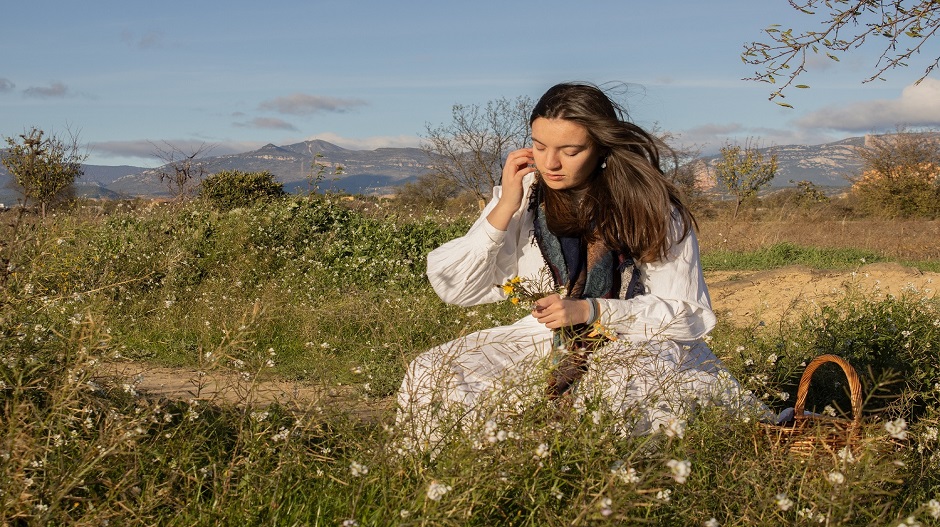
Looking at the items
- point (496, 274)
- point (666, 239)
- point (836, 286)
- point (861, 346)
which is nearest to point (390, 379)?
point (496, 274)

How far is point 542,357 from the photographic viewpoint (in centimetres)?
267

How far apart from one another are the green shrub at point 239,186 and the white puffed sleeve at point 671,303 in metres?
14.8

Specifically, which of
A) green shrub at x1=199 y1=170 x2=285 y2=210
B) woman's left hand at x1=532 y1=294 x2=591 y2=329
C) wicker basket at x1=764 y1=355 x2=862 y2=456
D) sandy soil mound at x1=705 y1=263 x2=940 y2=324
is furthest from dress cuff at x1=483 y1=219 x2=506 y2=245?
green shrub at x1=199 y1=170 x2=285 y2=210

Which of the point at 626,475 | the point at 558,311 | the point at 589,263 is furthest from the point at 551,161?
the point at 626,475

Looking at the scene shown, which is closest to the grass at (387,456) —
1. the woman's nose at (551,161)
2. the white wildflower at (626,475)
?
the white wildflower at (626,475)

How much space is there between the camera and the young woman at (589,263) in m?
2.95

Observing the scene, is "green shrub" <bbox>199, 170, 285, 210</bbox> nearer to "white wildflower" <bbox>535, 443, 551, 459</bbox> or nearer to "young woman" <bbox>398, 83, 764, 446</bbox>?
"young woman" <bbox>398, 83, 764, 446</bbox>

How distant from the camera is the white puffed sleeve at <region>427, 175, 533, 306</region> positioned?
3.42 metres

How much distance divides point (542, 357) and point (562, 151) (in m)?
0.98

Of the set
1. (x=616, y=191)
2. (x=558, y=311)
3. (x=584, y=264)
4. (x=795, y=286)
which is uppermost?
(x=616, y=191)

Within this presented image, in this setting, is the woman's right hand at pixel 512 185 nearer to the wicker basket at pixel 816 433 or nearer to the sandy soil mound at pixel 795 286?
the wicker basket at pixel 816 433

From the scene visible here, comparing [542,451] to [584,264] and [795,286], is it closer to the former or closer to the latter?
[584,264]

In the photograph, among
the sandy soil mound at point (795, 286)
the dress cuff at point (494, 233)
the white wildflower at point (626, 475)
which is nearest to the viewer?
the white wildflower at point (626, 475)

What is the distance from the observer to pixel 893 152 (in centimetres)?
3081
